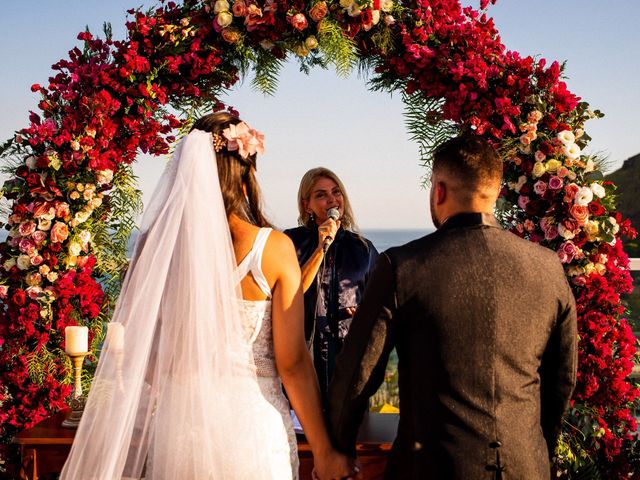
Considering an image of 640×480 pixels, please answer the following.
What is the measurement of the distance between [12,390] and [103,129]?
5.39 feet

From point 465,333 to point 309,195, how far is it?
274 cm

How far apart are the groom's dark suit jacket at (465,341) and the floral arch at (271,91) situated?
186cm

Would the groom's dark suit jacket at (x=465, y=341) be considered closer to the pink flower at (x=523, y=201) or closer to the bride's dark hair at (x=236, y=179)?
the bride's dark hair at (x=236, y=179)

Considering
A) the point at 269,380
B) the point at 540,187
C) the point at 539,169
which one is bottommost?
the point at 269,380

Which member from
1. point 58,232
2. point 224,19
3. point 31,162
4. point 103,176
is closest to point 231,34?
point 224,19

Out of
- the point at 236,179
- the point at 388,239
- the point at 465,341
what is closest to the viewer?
the point at 465,341

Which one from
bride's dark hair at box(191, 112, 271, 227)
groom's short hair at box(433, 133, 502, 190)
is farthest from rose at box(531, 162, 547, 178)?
bride's dark hair at box(191, 112, 271, 227)

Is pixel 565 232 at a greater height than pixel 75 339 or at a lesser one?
greater

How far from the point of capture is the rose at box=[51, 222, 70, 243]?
4.03 metres

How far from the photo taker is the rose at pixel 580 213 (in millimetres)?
3850

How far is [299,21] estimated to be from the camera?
3.89 metres

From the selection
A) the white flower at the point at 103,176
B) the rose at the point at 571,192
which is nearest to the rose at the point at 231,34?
the white flower at the point at 103,176

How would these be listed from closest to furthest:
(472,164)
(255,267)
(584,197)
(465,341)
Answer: (465,341) < (472,164) < (255,267) < (584,197)

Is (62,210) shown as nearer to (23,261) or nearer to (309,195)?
(23,261)
